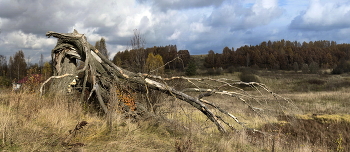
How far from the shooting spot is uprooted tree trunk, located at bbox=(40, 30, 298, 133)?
659cm

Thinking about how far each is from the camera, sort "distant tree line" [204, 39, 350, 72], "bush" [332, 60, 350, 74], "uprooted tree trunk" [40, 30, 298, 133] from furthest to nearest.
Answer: "distant tree line" [204, 39, 350, 72]
"bush" [332, 60, 350, 74]
"uprooted tree trunk" [40, 30, 298, 133]

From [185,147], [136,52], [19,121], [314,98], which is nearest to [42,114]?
[19,121]

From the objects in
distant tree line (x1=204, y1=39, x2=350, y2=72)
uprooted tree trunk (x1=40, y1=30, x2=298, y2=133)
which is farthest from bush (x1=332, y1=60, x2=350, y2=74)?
uprooted tree trunk (x1=40, y1=30, x2=298, y2=133)

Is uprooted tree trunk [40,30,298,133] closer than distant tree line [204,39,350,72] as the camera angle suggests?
Yes

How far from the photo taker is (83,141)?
14.5 ft

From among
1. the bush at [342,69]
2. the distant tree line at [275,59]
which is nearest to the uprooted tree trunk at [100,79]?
the bush at [342,69]

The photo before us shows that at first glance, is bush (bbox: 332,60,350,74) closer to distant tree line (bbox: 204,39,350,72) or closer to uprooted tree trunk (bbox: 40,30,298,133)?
distant tree line (bbox: 204,39,350,72)

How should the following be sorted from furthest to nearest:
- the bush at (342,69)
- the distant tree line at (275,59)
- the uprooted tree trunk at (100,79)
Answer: the distant tree line at (275,59) < the bush at (342,69) < the uprooted tree trunk at (100,79)

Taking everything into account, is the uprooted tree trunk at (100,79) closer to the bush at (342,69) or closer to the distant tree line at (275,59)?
the bush at (342,69)

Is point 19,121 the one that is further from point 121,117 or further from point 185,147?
point 185,147

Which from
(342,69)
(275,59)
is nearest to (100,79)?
(342,69)

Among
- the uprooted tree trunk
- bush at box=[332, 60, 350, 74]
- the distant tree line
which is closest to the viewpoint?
the uprooted tree trunk

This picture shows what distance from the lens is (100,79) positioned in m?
7.19

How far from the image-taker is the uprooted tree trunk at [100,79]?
6.59 m
